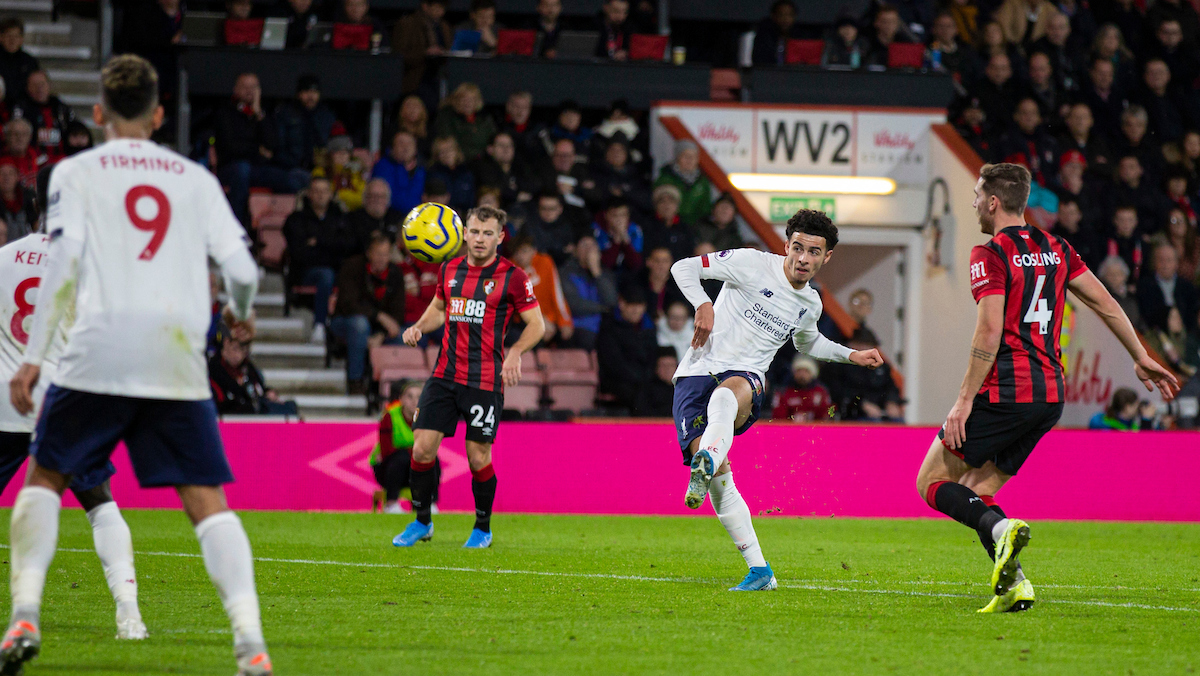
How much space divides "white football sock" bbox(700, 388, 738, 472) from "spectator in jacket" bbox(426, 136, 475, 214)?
369 inches

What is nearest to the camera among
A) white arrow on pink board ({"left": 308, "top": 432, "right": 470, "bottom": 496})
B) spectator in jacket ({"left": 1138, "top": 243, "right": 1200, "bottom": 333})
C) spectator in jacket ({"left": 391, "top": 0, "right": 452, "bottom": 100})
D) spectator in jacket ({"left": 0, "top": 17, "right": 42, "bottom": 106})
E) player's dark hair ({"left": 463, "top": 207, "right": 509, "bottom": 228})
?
player's dark hair ({"left": 463, "top": 207, "right": 509, "bottom": 228})

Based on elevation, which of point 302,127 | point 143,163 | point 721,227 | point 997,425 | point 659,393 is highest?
point 143,163

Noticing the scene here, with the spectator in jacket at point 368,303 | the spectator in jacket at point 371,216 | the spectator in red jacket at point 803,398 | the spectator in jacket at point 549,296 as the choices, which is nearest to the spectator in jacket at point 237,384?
the spectator in jacket at point 368,303

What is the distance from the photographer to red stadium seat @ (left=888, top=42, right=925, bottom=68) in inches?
776

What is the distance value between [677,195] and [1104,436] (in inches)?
218

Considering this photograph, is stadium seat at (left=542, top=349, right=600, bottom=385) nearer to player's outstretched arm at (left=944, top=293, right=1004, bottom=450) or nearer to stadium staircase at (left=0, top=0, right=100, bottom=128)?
stadium staircase at (left=0, top=0, right=100, bottom=128)

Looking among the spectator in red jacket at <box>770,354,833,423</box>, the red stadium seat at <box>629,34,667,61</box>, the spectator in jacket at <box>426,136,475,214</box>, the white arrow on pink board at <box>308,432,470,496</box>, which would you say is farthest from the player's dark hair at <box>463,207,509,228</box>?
the red stadium seat at <box>629,34,667,61</box>

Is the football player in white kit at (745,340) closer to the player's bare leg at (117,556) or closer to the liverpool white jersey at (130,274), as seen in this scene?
the player's bare leg at (117,556)

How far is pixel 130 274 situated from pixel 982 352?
378 centimetres

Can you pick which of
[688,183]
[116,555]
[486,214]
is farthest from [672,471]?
[116,555]

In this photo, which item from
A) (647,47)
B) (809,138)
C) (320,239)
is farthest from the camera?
(809,138)

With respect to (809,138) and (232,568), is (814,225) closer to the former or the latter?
(232,568)

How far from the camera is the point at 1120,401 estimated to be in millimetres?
15672

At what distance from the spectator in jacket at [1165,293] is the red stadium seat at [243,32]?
11209 millimetres
